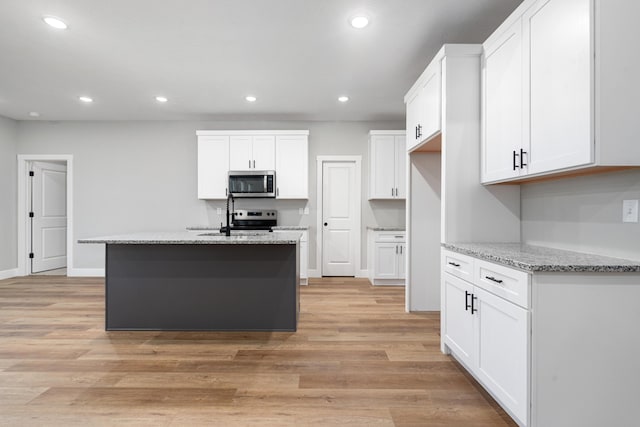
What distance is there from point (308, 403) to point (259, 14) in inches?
111

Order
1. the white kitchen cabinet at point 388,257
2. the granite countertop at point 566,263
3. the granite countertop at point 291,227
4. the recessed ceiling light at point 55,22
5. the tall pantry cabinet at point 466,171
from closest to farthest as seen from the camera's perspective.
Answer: the granite countertop at point 566,263 < the tall pantry cabinet at point 466,171 < the recessed ceiling light at point 55,22 < the white kitchen cabinet at point 388,257 < the granite countertop at point 291,227

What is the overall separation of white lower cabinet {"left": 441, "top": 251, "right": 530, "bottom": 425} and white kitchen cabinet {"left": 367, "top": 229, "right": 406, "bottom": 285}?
96.5 inches

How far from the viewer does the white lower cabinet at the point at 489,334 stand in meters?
1.61

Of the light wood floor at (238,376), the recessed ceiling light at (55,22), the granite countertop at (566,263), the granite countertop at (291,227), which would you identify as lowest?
the light wood floor at (238,376)

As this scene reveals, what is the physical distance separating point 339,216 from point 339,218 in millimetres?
34

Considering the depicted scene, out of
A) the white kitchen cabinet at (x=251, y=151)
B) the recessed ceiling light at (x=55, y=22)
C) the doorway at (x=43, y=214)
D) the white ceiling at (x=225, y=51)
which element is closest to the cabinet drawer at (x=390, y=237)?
the white ceiling at (x=225, y=51)

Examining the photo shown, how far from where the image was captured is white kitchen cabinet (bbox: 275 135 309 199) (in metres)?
5.29

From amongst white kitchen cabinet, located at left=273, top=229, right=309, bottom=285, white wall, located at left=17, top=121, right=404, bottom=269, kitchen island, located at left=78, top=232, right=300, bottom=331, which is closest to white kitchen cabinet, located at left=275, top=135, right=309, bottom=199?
white wall, located at left=17, top=121, right=404, bottom=269

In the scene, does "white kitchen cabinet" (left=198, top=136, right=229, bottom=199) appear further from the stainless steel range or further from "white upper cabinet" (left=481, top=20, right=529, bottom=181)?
"white upper cabinet" (left=481, top=20, right=529, bottom=181)

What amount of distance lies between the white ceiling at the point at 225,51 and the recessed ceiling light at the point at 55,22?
0.05 meters

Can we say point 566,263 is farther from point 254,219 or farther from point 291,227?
point 254,219

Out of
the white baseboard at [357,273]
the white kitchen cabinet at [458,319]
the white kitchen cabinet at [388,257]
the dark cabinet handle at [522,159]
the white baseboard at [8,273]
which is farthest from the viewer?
the white baseboard at [357,273]

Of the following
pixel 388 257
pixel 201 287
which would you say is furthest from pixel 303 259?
pixel 201 287

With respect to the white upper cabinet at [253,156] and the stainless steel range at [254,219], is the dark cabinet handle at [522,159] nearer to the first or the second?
the white upper cabinet at [253,156]
